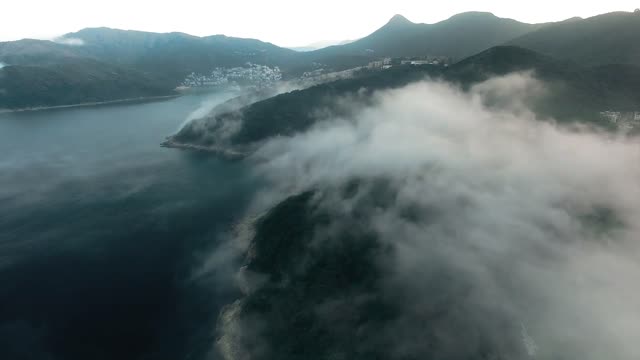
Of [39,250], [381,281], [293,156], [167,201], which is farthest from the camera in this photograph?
[293,156]

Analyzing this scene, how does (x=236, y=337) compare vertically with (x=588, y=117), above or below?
below

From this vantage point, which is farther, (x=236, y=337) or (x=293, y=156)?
(x=293, y=156)

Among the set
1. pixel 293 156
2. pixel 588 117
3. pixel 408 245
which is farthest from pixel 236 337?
pixel 588 117

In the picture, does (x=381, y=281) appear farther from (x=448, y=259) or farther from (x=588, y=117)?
(x=588, y=117)

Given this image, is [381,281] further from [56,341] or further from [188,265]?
[56,341]

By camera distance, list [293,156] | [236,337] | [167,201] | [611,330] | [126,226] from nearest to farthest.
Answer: [611,330]
[236,337]
[126,226]
[167,201]
[293,156]

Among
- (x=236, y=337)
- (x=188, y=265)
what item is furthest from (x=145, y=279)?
(x=236, y=337)
